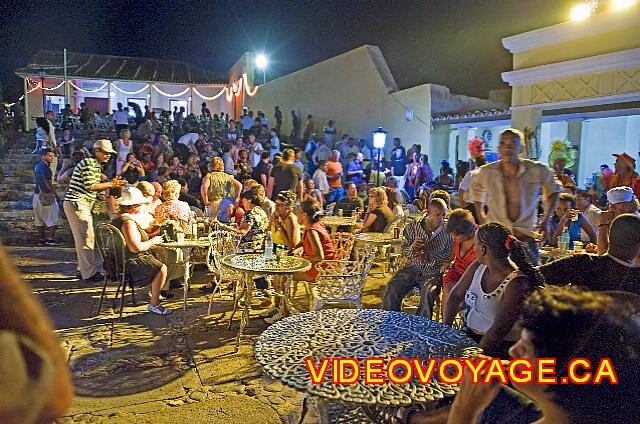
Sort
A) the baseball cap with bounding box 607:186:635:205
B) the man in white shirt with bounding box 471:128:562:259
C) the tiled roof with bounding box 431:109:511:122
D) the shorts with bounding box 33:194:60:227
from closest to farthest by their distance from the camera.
Answer: the man in white shirt with bounding box 471:128:562:259 → the baseball cap with bounding box 607:186:635:205 → the shorts with bounding box 33:194:60:227 → the tiled roof with bounding box 431:109:511:122

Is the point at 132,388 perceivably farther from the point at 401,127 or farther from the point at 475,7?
the point at 475,7

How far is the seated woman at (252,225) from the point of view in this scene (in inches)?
239

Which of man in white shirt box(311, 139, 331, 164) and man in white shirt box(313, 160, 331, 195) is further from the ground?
man in white shirt box(311, 139, 331, 164)

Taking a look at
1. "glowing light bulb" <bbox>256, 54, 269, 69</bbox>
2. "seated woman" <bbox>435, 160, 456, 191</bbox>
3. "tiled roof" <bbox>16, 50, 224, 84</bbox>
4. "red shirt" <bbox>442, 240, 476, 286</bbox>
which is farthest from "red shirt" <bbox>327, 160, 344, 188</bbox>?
"tiled roof" <bbox>16, 50, 224, 84</bbox>

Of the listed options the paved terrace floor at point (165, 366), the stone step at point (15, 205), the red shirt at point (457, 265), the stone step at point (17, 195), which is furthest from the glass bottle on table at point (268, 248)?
the stone step at point (15, 205)

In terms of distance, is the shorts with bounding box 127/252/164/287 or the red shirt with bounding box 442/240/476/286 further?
the shorts with bounding box 127/252/164/287

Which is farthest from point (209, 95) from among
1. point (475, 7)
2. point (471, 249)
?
point (471, 249)

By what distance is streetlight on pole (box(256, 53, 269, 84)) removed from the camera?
24.1 m

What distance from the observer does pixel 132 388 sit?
3.94 metres

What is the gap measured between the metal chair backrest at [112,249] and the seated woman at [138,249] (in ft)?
0.34

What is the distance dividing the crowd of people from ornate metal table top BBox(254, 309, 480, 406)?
268 millimetres

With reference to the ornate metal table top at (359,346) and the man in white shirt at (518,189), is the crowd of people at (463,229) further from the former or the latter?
the ornate metal table top at (359,346)

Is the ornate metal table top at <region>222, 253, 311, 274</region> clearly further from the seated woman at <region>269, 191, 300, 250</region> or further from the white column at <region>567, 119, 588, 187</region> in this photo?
the white column at <region>567, 119, 588, 187</region>

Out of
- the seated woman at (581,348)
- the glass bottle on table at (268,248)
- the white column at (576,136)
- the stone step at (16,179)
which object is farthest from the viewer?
the stone step at (16,179)
